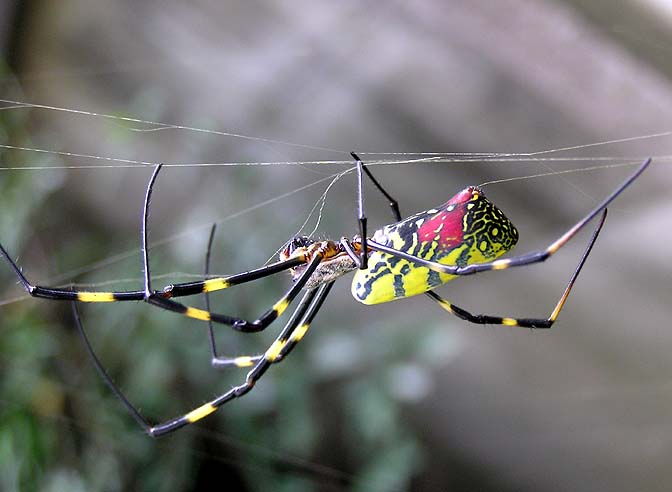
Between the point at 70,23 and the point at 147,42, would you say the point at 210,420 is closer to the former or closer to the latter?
the point at 147,42

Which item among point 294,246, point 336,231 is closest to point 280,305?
point 294,246

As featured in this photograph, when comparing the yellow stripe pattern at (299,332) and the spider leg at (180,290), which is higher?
the spider leg at (180,290)

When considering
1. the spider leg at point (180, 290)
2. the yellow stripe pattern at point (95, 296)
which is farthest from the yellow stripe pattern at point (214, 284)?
the yellow stripe pattern at point (95, 296)

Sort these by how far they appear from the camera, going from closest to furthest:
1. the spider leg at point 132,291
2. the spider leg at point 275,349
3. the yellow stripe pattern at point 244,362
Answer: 1. the spider leg at point 132,291
2. the spider leg at point 275,349
3. the yellow stripe pattern at point 244,362

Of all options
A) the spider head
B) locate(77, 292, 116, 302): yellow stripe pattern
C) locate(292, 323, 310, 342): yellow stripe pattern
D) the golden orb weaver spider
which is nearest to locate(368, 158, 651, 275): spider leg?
the golden orb weaver spider

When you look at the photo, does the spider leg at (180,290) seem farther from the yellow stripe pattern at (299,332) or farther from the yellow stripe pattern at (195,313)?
the yellow stripe pattern at (299,332)

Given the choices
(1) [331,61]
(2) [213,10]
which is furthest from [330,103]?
(2) [213,10]

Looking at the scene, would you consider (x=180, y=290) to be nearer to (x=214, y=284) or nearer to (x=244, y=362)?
(x=214, y=284)
